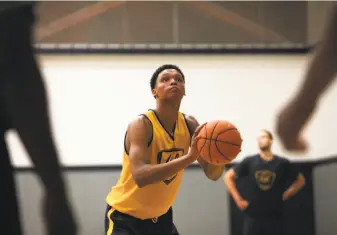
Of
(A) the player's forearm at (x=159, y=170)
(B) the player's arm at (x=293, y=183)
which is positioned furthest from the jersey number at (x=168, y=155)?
(B) the player's arm at (x=293, y=183)

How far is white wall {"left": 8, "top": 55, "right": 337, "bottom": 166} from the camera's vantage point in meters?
5.54

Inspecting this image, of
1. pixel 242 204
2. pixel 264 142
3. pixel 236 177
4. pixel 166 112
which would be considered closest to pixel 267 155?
pixel 264 142

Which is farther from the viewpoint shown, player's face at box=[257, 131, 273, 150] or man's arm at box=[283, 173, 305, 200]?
man's arm at box=[283, 173, 305, 200]

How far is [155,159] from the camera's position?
242 centimetres

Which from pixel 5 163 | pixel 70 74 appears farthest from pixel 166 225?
pixel 70 74

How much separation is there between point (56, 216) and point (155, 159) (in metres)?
1.95

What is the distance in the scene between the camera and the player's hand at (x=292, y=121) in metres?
0.47

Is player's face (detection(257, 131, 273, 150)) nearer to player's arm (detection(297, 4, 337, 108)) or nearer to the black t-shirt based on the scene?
the black t-shirt

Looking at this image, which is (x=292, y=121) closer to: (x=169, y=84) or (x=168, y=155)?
(x=169, y=84)

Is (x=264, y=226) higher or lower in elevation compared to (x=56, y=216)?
lower

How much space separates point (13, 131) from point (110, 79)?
17.2 ft

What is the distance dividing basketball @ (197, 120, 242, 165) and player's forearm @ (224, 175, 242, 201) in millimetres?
2701

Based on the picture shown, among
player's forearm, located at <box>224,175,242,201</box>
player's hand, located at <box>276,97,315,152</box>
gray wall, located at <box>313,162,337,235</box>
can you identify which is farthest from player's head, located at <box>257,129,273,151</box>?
player's hand, located at <box>276,97,315,152</box>

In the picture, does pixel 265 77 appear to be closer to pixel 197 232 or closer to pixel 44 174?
pixel 197 232
